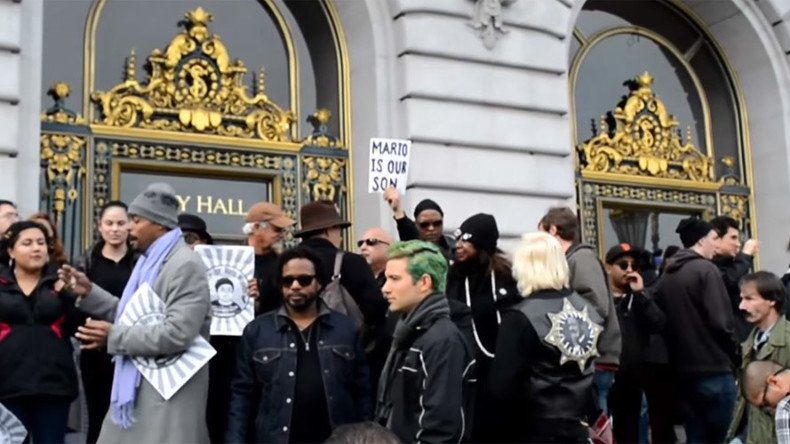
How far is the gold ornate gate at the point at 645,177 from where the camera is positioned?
14.8 meters

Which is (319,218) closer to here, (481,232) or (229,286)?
(229,286)

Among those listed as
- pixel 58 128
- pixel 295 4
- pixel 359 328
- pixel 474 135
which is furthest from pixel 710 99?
pixel 359 328

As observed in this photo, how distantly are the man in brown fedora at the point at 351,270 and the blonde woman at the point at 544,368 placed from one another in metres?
1.49

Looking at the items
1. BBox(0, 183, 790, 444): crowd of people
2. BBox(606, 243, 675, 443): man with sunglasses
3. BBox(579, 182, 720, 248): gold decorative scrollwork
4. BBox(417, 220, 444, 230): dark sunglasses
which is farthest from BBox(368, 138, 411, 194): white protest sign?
BBox(579, 182, 720, 248): gold decorative scrollwork

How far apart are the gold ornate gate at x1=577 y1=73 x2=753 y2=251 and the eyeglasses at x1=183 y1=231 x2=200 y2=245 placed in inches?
278

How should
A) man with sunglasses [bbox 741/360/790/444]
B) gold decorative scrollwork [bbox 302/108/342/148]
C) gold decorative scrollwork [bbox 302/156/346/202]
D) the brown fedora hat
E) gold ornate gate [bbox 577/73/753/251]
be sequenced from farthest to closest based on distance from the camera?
1. gold ornate gate [bbox 577/73/753/251]
2. gold decorative scrollwork [bbox 302/108/342/148]
3. gold decorative scrollwork [bbox 302/156/346/202]
4. the brown fedora hat
5. man with sunglasses [bbox 741/360/790/444]

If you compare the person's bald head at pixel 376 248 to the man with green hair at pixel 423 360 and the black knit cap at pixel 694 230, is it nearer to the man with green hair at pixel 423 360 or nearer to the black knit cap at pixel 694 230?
the man with green hair at pixel 423 360

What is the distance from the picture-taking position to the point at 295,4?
1352cm

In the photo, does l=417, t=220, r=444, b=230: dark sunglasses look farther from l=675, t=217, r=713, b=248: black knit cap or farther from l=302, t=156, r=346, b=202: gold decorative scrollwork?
l=302, t=156, r=346, b=202: gold decorative scrollwork

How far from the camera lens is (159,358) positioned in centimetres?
637

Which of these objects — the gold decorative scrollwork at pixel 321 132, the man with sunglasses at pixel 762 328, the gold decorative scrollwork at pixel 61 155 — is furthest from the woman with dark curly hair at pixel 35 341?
the gold decorative scrollwork at pixel 321 132

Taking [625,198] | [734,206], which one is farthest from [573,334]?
[734,206]

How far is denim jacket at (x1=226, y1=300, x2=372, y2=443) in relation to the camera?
6566 mm

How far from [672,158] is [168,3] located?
730cm
